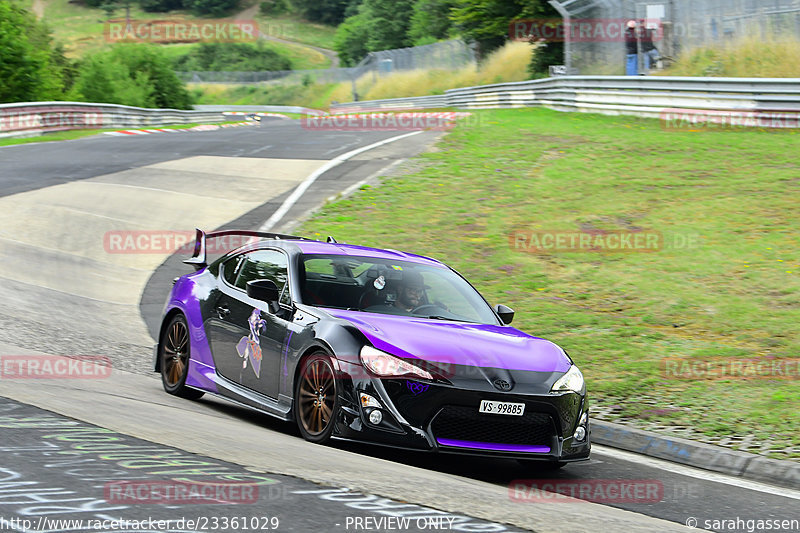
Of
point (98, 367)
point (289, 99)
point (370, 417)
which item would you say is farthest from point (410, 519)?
point (289, 99)

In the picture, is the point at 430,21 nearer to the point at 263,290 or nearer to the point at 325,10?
the point at 325,10

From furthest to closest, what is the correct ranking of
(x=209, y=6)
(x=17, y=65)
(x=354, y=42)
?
(x=209, y=6), (x=354, y=42), (x=17, y=65)

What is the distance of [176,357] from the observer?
8961 mm

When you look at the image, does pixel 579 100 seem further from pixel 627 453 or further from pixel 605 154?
pixel 627 453

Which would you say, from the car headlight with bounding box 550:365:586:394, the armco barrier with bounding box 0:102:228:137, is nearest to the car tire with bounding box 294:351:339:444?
the car headlight with bounding box 550:365:586:394

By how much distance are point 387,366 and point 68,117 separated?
105 ft

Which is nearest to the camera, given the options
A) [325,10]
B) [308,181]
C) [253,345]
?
[253,345]

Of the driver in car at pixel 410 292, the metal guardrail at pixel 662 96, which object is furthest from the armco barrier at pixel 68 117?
the driver in car at pixel 410 292

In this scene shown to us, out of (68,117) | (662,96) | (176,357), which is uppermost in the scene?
(68,117)

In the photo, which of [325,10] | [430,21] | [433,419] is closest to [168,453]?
[433,419]

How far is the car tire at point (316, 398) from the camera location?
22.2 ft

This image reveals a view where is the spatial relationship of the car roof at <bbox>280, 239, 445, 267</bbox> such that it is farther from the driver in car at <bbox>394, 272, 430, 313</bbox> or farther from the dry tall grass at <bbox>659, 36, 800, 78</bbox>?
the dry tall grass at <bbox>659, 36, 800, 78</bbox>

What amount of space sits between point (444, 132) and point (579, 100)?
646cm

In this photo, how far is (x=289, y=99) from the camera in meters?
101
